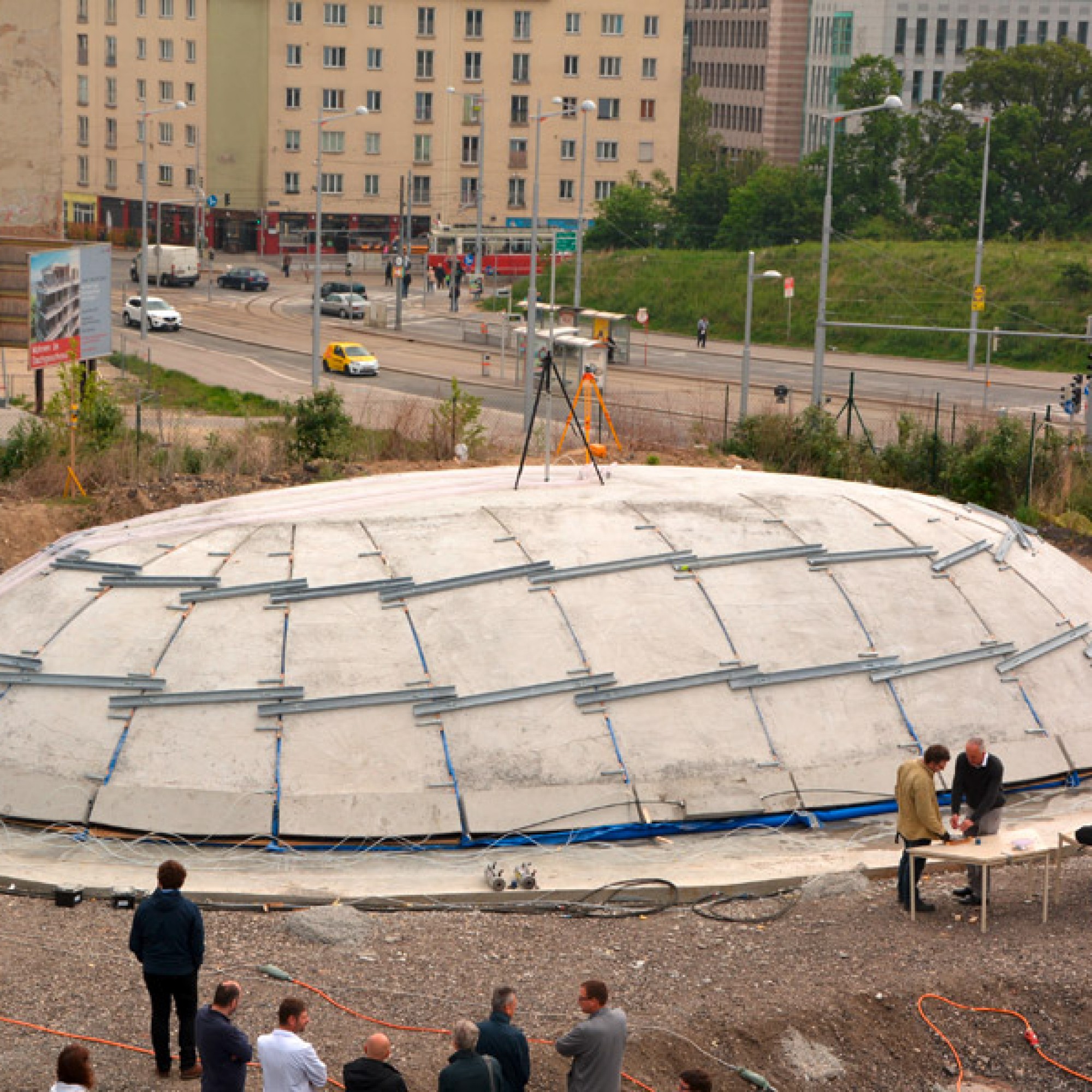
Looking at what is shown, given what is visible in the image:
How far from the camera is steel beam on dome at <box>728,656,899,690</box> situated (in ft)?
68.9

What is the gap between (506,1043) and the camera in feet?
39.7

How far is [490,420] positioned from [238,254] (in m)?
56.9

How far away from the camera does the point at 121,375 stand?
178 feet

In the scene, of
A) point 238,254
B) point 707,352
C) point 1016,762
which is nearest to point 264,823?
point 1016,762

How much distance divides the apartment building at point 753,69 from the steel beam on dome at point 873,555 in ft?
312

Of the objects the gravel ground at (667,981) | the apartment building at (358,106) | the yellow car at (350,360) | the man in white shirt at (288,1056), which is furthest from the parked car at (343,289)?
the man in white shirt at (288,1056)

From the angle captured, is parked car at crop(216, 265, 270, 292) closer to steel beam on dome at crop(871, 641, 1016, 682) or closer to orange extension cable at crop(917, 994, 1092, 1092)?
steel beam on dome at crop(871, 641, 1016, 682)

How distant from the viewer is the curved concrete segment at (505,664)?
19.5 meters

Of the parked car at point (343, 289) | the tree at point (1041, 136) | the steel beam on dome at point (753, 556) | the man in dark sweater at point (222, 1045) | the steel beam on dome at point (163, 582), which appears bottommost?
the man in dark sweater at point (222, 1045)

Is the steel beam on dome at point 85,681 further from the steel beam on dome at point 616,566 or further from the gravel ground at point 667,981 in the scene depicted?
the steel beam on dome at point 616,566

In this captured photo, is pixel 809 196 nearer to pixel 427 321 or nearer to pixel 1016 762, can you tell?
pixel 427 321

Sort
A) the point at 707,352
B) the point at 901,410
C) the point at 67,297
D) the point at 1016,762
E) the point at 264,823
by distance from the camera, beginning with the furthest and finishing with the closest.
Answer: the point at 707,352 < the point at 901,410 < the point at 67,297 < the point at 1016,762 < the point at 264,823

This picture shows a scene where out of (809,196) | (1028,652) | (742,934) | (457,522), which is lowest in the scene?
(742,934)

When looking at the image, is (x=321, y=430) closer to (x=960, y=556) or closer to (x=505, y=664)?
(x=960, y=556)
